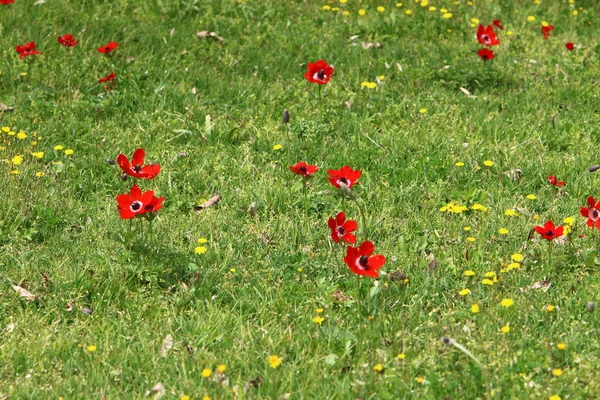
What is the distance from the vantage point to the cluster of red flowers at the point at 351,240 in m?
3.43

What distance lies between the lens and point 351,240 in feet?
12.3

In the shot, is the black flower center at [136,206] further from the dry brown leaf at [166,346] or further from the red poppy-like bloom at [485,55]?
the red poppy-like bloom at [485,55]

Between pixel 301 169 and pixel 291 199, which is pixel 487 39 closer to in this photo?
pixel 291 199

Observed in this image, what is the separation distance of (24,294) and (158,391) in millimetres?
932

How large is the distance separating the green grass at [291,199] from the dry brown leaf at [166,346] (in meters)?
0.03

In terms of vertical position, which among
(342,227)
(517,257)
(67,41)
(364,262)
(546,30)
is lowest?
(546,30)

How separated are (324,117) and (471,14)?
2.43 m

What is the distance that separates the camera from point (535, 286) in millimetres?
3877

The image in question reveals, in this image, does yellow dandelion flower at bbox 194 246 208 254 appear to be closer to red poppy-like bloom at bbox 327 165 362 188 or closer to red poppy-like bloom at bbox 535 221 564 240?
red poppy-like bloom at bbox 327 165 362 188

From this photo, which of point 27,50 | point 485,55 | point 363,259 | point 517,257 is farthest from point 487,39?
point 363,259

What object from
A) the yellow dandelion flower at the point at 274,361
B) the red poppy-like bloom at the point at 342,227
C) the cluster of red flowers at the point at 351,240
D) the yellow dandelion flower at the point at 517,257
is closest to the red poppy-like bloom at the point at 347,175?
the cluster of red flowers at the point at 351,240

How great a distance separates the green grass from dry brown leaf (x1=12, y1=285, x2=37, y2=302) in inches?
1.6

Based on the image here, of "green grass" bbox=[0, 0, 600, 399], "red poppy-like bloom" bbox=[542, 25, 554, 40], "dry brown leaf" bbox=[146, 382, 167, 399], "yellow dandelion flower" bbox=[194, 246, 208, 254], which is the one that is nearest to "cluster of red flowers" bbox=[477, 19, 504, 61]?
"green grass" bbox=[0, 0, 600, 399]

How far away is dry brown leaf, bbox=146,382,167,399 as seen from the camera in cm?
322
